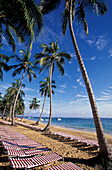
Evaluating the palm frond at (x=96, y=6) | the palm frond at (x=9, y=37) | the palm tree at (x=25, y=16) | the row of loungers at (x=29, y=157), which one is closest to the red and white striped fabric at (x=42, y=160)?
the row of loungers at (x=29, y=157)

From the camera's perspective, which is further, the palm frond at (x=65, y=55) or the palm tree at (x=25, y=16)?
the palm frond at (x=65, y=55)

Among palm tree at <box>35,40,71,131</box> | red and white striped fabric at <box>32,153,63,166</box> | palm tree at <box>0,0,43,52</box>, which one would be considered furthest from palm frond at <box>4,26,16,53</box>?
red and white striped fabric at <box>32,153,63,166</box>

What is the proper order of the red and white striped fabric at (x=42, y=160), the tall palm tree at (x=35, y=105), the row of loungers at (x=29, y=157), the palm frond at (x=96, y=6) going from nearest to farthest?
the row of loungers at (x=29, y=157), the red and white striped fabric at (x=42, y=160), the palm frond at (x=96, y=6), the tall palm tree at (x=35, y=105)

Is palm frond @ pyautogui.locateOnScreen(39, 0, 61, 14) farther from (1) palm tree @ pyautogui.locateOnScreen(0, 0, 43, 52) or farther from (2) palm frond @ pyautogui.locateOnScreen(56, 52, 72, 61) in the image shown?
(2) palm frond @ pyautogui.locateOnScreen(56, 52, 72, 61)

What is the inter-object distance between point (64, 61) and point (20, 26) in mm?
9673

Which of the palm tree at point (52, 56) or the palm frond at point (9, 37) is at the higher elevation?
the palm tree at point (52, 56)

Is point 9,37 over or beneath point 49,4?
beneath

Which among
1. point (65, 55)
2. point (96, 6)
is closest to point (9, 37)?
point (96, 6)

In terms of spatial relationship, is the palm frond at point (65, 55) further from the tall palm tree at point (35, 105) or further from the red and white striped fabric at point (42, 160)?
the tall palm tree at point (35, 105)

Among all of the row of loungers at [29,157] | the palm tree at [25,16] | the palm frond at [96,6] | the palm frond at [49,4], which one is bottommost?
the row of loungers at [29,157]

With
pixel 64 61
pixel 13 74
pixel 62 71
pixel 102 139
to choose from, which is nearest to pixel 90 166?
pixel 102 139

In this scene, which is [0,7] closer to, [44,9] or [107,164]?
[44,9]

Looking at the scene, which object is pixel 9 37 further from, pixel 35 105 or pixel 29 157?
pixel 35 105

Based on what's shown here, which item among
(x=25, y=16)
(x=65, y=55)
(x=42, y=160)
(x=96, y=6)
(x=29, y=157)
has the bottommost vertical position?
(x=29, y=157)
